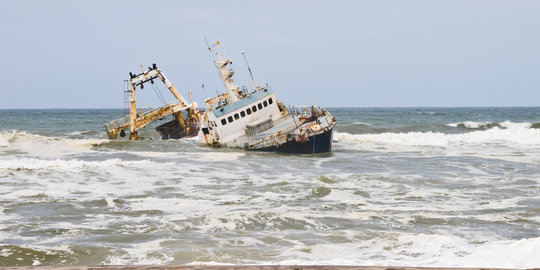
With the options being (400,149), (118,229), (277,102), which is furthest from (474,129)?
(118,229)

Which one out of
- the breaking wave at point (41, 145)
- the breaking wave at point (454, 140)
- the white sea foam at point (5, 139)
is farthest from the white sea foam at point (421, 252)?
the white sea foam at point (5, 139)

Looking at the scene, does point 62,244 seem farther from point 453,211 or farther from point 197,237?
point 453,211

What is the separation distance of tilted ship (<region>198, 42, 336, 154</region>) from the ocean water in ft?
7.75

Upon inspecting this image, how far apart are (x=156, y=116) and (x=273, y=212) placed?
26.7 meters

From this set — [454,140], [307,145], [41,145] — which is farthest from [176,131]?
[454,140]

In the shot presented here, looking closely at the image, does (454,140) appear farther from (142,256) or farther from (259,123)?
(142,256)

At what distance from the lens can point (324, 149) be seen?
2675cm

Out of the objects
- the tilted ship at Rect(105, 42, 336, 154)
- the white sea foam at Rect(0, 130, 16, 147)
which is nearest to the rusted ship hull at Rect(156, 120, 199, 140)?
the tilted ship at Rect(105, 42, 336, 154)

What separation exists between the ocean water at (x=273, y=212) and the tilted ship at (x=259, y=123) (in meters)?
2.36

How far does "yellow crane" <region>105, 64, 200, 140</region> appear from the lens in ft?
118

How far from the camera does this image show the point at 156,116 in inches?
1470

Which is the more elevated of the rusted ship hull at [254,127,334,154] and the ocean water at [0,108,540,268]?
the rusted ship hull at [254,127,334,154]

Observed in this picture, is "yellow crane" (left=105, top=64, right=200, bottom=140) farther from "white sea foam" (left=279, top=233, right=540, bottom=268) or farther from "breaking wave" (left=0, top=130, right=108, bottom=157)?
"white sea foam" (left=279, top=233, right=540, bottom=268)

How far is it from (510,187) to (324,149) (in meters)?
11.9
